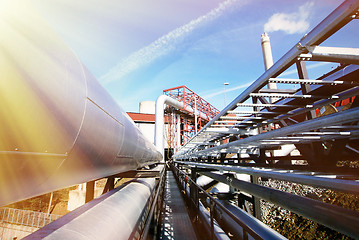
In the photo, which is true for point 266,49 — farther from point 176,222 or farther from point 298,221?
point 176,222

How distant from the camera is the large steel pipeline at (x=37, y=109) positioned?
556 mm

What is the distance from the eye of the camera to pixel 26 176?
0.66 meters

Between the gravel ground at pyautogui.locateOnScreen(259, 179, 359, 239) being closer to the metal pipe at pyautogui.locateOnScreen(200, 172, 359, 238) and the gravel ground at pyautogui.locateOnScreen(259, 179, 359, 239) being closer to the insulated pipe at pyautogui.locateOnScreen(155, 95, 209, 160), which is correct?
the insulated pipe at pyautogui.locateOnScreen(155, 95, 209, 160)

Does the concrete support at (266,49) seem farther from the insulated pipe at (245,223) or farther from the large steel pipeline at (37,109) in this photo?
the large steel pipeline at (37,109)

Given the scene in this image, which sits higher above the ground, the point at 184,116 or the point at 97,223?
the point at 184,116

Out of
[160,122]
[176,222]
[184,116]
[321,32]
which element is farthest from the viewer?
[184,116]

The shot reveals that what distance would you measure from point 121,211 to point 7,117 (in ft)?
4.05

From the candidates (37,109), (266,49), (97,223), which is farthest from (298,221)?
(37,109)

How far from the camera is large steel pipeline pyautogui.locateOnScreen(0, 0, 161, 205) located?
56cm

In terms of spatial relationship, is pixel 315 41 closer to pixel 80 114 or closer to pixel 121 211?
pixel 80 114

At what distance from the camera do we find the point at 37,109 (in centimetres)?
64

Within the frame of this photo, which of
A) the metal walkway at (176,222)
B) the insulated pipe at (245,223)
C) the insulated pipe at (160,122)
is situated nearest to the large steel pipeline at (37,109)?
the insulated pipe at (245,223)

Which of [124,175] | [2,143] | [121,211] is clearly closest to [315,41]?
[2,143]

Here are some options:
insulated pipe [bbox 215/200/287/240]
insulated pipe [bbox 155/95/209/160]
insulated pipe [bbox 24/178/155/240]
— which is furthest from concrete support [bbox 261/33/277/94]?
insulated pipe [bbox 24/178/155/240]
